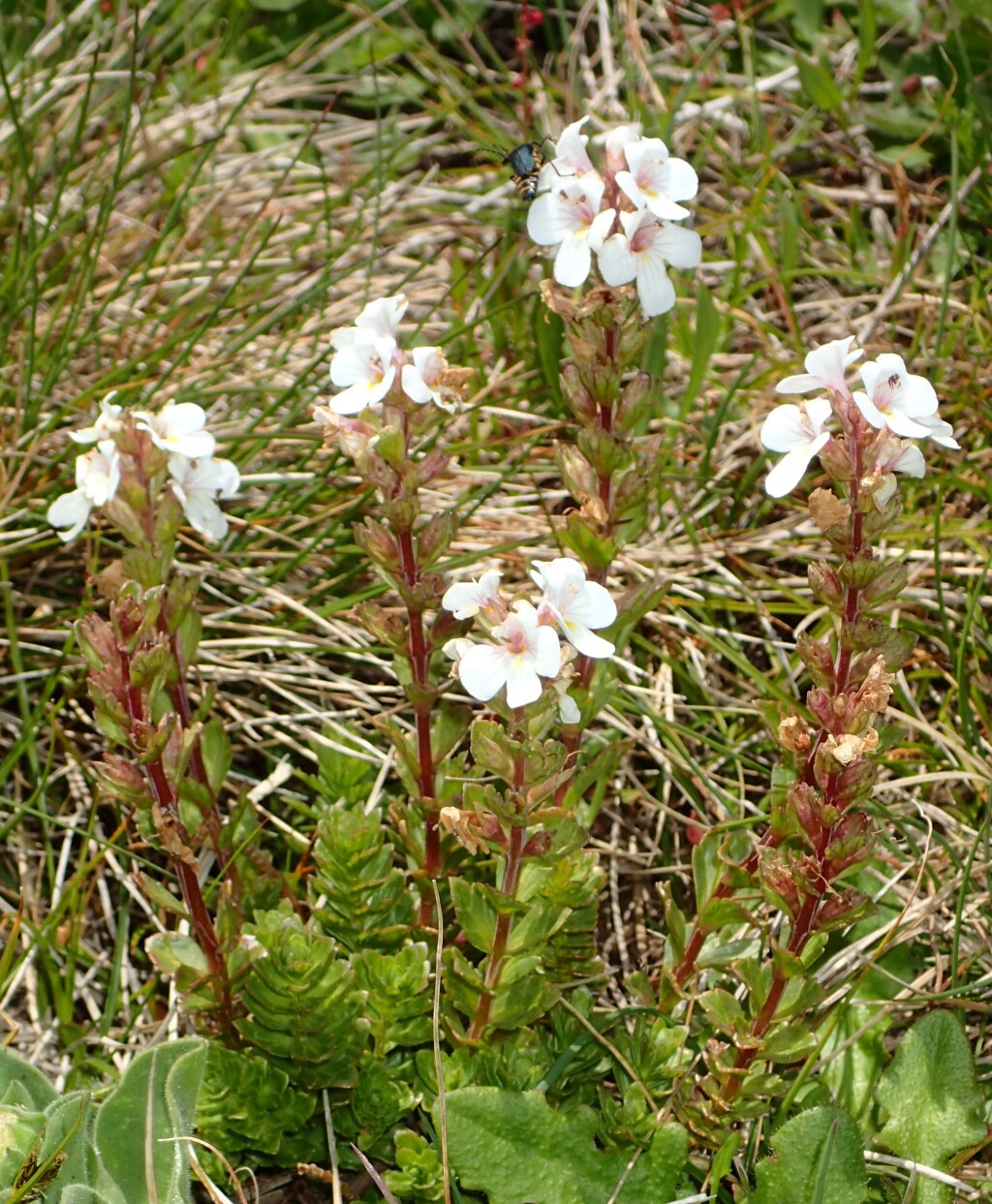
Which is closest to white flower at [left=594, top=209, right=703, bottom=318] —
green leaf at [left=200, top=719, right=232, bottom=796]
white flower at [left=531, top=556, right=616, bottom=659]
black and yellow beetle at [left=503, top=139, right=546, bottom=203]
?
white flower at [left=531, top=556, right=616, bottom=659]

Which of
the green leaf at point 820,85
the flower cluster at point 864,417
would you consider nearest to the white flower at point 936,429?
the flower cluster at point 864,417

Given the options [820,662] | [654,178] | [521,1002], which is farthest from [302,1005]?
[654,178]

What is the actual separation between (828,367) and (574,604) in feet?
1.88

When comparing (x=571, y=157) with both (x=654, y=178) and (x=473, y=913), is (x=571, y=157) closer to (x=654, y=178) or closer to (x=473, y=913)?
(x=654, y=178)

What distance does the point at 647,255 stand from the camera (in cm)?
249

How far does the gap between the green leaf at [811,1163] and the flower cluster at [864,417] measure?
3.93ft

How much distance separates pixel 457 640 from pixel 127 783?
0.70m

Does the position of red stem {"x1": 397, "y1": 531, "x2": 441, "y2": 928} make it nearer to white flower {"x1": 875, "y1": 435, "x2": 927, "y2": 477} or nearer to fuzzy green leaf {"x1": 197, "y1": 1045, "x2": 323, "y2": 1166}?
fuzzy green leaf {"x1": 197, "y1": 1045, "x2": 323, "y2": 1166}

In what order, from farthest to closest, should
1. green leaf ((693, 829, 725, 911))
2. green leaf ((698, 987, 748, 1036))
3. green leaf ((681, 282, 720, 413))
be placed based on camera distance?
1. green leaf ((681, 282, 720, 413))
2. green leaf ((693, 829, 725, 911))
3. green leaf ((698, 987, 748, 1036))

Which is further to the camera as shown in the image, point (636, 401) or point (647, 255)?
point (636, 401)

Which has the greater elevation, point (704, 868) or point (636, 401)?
point (636, 401)

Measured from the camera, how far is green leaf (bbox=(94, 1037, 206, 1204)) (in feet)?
7.91

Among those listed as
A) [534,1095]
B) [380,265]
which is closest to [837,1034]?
[534,1095]

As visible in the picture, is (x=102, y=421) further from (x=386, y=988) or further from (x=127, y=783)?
(x=386, y=988)
